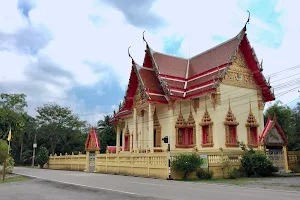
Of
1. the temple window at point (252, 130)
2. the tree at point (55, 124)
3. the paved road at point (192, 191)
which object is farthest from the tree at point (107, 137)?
the paved road at point (192, 191)

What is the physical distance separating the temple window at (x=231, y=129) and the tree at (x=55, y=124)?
110 ft

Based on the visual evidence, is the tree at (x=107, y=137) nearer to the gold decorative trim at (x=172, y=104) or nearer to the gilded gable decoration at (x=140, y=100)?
the gilded gable decoration at (x=140, y=100)

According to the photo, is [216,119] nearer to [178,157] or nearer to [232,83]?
[232,83]

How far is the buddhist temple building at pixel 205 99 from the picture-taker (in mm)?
20516

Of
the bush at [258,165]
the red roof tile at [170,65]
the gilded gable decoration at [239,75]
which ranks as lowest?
the bush at [258,165]

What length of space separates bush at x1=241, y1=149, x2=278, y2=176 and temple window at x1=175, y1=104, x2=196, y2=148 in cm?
519

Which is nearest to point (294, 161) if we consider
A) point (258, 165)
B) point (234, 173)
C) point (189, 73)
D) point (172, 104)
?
point (258, 165)

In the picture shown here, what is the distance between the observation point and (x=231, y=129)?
68.2ft

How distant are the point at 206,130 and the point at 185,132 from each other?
186cm

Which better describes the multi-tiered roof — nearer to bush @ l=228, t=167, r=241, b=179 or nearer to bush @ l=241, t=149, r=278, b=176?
bush @ l=241, t=149, r=278, b=176

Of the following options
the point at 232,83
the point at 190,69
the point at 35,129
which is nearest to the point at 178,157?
the point at 232,83

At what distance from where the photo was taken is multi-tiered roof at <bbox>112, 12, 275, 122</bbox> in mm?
21438

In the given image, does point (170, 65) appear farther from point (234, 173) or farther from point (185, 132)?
point (234, 173)

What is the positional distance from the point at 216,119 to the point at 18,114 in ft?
80.6
